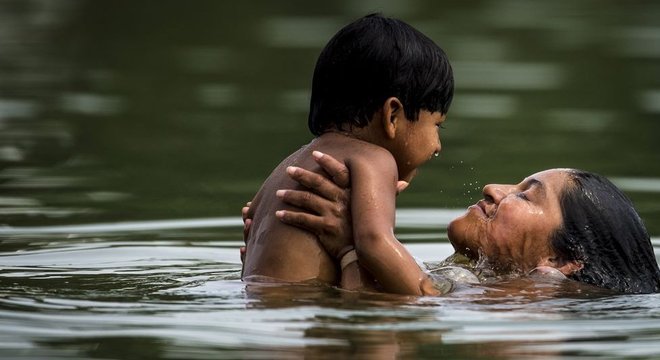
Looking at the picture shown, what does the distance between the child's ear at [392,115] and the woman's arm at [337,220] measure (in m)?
0.29

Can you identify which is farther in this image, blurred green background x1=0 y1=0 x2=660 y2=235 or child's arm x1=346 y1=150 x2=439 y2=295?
blurred green background x1=0 y1=0 x2=660 y2=235

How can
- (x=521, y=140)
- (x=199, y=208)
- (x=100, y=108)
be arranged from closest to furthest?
(x=199, y=208)
(x=521, y=140)
(x=100, y=108)

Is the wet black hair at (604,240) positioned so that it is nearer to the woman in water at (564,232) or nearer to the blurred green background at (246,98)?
the woman in water at (564,232)

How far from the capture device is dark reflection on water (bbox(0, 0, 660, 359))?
6613 millimetres

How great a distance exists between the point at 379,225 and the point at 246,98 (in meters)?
7.69

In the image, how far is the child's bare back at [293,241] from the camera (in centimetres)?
724

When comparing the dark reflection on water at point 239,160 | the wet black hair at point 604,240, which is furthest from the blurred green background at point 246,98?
the wet black hair at point 604,240

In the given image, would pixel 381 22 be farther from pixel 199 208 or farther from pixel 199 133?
pixel 199 133

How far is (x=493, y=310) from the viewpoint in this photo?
7.12 metres

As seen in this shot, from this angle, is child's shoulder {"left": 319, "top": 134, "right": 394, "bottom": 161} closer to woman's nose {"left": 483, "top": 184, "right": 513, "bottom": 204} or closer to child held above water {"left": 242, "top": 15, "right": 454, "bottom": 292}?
child held above water {"left": 242, "top": 15, "right": 454, "bottom": 292}

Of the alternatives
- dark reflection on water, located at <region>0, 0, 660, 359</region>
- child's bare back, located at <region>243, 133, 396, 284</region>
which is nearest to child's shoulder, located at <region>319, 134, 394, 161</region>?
child's bare back, located at <region>243, 133, 396, 284</region>

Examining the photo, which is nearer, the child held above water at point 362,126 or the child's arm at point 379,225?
the child's arm at point 379,225

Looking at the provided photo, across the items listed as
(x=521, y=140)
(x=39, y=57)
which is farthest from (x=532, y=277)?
(x=39, y=57)

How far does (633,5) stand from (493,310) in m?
12.9
